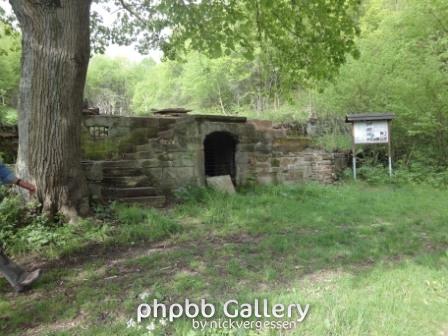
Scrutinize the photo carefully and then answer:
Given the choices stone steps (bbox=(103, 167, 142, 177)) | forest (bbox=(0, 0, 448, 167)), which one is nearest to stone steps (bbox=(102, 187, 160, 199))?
stone steps (bbox=(103, 167, 142, 177))

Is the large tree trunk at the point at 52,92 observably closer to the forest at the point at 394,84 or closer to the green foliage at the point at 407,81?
the forest at the point at 394,84

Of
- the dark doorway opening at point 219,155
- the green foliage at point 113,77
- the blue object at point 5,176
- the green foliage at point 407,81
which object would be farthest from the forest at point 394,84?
the green foliage at point 113,77

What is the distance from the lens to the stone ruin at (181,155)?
7074 millimetres

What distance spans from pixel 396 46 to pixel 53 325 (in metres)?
12.5

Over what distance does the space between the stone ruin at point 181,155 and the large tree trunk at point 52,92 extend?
4.41 ft

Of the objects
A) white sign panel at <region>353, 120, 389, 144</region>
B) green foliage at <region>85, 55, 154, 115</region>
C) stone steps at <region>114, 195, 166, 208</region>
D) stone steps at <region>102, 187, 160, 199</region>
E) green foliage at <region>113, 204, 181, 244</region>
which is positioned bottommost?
green foliage at <region>113, 204, 181, 244</region>

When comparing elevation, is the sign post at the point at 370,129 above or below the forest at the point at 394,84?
below

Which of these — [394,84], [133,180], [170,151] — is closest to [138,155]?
[170,151]

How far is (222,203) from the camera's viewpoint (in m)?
6.76

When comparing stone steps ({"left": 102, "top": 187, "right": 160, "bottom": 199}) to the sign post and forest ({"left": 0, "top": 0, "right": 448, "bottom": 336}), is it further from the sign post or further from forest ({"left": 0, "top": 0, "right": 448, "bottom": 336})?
the sign post

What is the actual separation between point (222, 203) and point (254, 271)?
115 inches

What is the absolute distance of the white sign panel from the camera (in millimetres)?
10906

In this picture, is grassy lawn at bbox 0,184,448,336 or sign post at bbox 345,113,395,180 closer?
grassy lawn at bbox 0,184,448,336

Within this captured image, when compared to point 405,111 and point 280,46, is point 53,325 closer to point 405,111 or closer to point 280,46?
point 280,46
